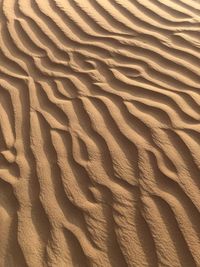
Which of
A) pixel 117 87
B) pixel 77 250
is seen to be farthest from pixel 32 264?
pixel 117 87

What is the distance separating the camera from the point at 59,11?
406 centimetres

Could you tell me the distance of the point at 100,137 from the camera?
2.60 m

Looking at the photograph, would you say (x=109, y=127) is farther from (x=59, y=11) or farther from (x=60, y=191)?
(x=59, y=11)

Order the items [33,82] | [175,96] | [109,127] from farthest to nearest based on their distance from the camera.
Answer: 1. [33,82]
2. [175,96]
3. [109,127]

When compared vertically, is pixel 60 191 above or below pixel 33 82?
below

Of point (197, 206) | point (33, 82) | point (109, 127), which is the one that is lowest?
point (197, 206)

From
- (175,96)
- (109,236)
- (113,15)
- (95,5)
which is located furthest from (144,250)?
(95,5)

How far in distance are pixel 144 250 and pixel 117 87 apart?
56.6 inches

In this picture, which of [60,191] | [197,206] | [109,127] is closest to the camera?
[197,206]

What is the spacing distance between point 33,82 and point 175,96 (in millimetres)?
1133

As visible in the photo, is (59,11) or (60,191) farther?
(59,11)

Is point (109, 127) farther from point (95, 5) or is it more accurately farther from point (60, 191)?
point (95, 5)

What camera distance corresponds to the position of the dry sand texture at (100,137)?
2025 mm

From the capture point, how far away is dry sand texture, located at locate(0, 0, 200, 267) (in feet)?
6.64
